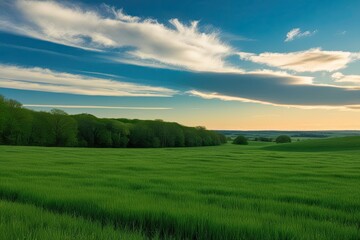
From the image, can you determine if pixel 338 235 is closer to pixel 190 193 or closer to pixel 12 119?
pixel 190 193

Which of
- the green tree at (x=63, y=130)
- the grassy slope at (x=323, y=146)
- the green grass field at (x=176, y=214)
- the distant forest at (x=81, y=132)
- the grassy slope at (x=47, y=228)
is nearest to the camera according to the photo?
the grassy slope at (x=47, y=228)

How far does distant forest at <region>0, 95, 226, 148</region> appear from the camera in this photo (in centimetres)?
8300

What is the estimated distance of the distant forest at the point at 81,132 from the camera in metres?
83.0

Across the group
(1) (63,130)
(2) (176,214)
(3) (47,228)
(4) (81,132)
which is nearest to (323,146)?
(1) (63,130)

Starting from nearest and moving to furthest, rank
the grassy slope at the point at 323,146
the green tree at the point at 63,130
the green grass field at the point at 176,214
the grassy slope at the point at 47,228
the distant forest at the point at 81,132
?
the grassy slope at the point at 47,228, the green grass field at the point at 176,214, the grassy slope at the point at 323,146, the distant forest at the point at 81,132, the green tree at the point at 63,130

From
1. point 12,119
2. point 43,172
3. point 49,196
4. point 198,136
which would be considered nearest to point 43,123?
point 12,119

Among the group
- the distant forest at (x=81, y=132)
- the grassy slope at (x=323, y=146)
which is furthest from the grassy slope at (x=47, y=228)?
the distant forest at (x=81, y=132)

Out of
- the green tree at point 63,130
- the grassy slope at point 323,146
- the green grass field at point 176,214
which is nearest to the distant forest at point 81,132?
the green tree at point 63,130

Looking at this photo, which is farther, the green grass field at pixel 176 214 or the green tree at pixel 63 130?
the green tree at pixel 63 130

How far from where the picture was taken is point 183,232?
7.13 metres

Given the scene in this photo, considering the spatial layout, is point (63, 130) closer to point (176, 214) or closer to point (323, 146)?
point (323, 146)

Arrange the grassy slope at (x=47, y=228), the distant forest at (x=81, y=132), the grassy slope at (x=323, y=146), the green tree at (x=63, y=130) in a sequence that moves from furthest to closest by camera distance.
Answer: the green tree at (x=63, y=130) → the distant forest at (x=81, y=132) → the grassy slope at (x=323, y=146) → the grassy slope at (x=47, y=228)

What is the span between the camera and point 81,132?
102125mm

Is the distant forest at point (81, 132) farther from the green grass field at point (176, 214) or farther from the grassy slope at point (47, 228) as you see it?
the grassy slope at point (47, 228)
